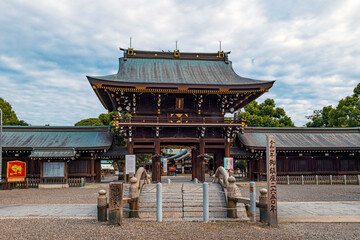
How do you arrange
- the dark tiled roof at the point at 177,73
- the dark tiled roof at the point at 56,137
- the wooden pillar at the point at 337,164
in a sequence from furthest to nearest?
the wooden pillar at the point at 337,164, the dark tiled roof at the point at 56,137, the dark tiled roof at the point at 177,73

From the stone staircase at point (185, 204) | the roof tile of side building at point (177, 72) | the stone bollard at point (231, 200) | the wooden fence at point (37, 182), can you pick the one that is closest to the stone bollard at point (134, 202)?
the stone staircase at point (185, 204)

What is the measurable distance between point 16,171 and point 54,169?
8.98 ft

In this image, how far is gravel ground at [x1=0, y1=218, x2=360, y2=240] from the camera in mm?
8586

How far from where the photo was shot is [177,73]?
2753cm

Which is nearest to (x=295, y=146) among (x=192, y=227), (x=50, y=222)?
(x=192, y=227)

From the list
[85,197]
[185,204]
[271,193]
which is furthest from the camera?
[85,197]

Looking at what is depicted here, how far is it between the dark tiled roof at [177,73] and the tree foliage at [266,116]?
1924 centimetres

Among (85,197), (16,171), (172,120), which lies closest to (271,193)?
(85,197)

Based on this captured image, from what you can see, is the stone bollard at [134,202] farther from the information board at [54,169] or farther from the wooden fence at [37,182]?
the information board at [54,169]

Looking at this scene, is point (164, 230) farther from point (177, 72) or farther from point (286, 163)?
point (286, 163)

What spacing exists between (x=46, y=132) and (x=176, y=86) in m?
13.7

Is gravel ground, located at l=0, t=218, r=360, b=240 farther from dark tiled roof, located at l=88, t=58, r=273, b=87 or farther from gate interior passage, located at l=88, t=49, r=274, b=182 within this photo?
dark tiled roof, located at l=88, t=58, r=273, b=87

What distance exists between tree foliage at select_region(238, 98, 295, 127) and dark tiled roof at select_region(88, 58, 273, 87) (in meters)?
19.2

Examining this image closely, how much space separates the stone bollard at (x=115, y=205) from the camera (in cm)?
1005
